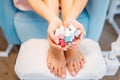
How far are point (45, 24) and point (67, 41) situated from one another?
15.1 inches

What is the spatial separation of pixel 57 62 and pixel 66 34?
7.8 inches

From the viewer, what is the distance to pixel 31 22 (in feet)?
3.65

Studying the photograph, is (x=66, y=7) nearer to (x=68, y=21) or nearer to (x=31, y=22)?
(x=68, y=21)

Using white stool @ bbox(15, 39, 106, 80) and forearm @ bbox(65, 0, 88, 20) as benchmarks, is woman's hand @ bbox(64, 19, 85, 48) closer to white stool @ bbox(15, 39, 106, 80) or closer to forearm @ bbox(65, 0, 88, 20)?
forearm @ bbox(65, 0, 88, 20)

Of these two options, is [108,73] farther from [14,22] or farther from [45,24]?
[14,22]

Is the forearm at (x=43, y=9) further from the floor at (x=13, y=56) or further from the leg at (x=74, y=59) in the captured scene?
the floor at (x=13, y=56)

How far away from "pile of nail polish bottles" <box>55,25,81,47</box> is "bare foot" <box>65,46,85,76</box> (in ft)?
0.43

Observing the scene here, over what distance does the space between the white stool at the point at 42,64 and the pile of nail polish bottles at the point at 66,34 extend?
0.56 feet

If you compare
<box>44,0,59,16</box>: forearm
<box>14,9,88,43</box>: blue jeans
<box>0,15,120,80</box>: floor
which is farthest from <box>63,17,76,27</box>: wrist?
<box>0,15,120,80</box>: floor

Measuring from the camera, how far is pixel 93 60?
Result: 0.90 m

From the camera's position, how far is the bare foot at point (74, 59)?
88 cm

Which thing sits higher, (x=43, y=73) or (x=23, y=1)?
(x=23, y=1)

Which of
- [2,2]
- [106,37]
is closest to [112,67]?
[106,37]

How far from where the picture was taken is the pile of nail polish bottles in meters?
0.76
